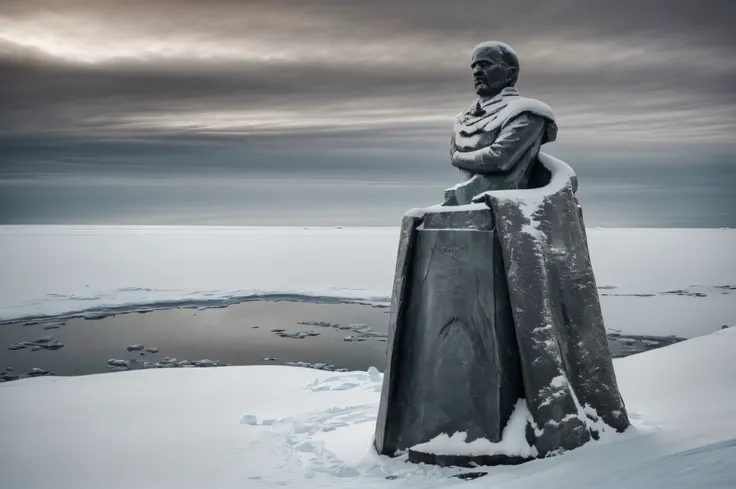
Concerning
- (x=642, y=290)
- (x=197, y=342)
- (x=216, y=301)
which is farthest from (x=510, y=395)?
(x=642, y=290)

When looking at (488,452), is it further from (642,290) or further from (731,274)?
(731,274)

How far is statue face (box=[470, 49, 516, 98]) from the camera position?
5000 mm

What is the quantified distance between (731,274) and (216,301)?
18.0 metres

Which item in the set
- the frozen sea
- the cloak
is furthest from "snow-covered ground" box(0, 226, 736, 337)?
the cloak

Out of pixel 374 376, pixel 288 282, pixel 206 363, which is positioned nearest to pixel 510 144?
pixel 374 376

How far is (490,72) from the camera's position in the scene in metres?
5.01

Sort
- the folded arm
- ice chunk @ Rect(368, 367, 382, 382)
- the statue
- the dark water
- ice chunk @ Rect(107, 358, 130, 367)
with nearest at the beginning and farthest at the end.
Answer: the statue, the folded arm, ice chunk @ Rect(368, 367, 382, 382), ice chunk @ Rect(107, 358, 130, 367), the dark water

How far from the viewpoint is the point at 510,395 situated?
4.52 metres

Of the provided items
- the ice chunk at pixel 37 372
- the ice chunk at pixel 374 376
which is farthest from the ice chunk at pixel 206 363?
the ice chunk at pixel 374 376

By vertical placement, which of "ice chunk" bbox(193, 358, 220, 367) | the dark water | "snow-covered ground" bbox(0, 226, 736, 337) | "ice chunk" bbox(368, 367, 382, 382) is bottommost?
"ice chunk" bbox(193, 358, 220, 367)

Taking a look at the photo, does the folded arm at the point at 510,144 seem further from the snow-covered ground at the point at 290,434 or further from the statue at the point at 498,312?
the snow-covered ground at the point at 290,434

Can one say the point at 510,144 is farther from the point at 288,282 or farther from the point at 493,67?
the point at 288,282

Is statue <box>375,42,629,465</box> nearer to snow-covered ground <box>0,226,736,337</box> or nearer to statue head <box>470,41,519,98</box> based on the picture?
statue head <box>470,41,519,98</box>

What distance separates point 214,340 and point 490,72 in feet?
30.9
